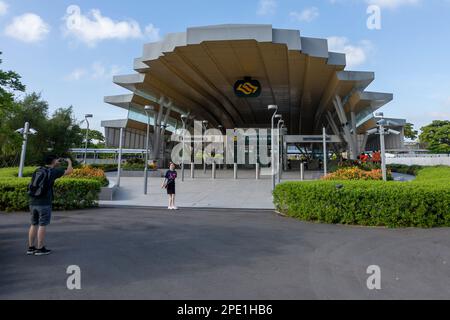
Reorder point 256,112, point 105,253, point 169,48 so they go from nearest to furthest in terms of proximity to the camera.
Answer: point 105,253 < point 169,48 < point 256,112

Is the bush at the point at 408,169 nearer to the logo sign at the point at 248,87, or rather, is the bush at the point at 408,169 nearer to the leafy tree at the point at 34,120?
the logo sign at the point at 248,87

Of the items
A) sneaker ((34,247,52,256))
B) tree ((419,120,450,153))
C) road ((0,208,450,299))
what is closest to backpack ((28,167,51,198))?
sneaker ((34,247,52,256))

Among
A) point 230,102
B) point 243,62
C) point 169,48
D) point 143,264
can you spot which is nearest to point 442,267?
point 143,264

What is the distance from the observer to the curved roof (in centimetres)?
2216

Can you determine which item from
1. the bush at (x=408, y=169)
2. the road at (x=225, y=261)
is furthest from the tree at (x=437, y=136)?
the road at (x=225, y=261)

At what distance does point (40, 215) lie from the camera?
500 centimetres

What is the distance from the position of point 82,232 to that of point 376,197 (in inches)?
291

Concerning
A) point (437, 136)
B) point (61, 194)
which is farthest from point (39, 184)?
point (437, 136)

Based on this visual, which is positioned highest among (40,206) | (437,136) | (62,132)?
(437,136)

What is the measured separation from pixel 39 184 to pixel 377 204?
7693mm

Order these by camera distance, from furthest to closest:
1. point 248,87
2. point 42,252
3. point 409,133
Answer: point 409,133
point 248,87
point 42,252

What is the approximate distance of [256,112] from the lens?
47.8m

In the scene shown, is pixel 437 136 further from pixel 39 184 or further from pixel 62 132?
pixel 39 184
